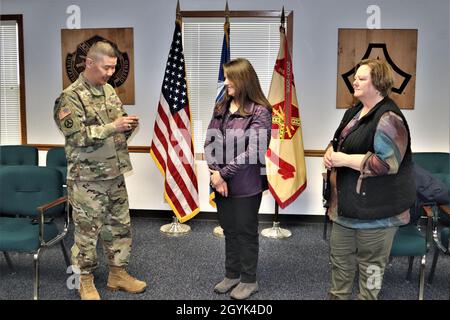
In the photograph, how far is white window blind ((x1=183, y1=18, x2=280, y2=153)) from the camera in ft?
15.0

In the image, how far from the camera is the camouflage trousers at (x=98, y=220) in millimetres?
2650

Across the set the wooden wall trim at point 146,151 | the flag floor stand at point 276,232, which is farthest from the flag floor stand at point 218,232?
the wooden wall trim at point 146,151

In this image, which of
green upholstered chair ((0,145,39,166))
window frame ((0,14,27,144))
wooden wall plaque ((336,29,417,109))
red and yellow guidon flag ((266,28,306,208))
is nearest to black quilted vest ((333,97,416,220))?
red and yellow guidon flag ((266,28,306,208))

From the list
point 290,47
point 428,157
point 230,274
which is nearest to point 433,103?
point 428,157

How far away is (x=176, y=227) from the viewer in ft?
14.4

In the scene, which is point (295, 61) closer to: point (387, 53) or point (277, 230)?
point (387, 53)

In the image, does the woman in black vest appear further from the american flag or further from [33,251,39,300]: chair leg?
the american flag

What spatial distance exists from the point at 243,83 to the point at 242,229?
0.86 m

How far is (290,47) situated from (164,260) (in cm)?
243

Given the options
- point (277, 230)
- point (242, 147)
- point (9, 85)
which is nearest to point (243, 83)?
point (242, 147)

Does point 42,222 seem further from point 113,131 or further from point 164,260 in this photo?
point 164,260

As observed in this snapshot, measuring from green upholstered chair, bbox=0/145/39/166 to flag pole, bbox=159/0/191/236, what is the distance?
1404 millimetres

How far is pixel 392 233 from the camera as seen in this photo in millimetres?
2244

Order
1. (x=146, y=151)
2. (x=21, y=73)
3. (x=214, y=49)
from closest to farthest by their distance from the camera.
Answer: (x=214, y=49)
(x=146, y=151)
(x=21, y=73)
